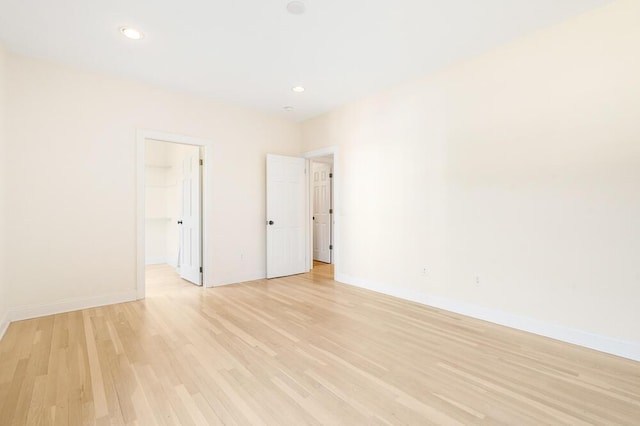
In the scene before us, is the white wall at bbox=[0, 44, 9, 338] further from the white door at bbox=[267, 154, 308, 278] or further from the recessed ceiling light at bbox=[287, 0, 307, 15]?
the white door at bbox=[267, 154, 308, 278]

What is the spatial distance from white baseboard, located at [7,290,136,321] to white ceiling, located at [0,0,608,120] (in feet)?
9.06

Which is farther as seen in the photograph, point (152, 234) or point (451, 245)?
point (152, 234)

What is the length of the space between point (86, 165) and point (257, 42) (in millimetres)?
2557

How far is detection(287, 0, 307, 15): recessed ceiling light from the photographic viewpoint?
244cm

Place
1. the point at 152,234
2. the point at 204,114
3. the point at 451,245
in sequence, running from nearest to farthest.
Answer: the point at 451,245 < the point at 204,114 < the point at 152,234

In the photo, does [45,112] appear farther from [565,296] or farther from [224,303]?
[565,296]

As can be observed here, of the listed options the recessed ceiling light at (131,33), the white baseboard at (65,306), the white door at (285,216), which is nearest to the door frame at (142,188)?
the white baseboard at (65,306)

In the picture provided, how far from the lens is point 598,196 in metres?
2.55

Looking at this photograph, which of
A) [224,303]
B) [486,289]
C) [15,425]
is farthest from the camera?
[224,303]

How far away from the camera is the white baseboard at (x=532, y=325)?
244 cm

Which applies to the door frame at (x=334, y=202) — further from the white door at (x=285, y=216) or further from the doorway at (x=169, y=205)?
the doorway at (x=169, y=205)

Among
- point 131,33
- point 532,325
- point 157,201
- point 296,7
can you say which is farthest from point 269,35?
point 157,201

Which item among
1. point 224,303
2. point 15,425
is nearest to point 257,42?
point 224,303

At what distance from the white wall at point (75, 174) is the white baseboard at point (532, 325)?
10.1 ft
